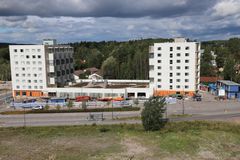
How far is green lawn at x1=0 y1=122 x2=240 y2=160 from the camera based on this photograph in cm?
3133

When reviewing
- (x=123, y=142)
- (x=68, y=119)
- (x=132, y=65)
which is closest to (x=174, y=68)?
(x=132, y=65)

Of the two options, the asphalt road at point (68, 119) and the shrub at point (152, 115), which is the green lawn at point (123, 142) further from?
the asphalt road at point (68, 119)

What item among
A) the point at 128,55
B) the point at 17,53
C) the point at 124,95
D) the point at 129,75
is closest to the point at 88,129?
the point at 124,95

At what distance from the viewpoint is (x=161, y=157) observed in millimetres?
30438

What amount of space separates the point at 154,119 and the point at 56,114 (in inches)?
965

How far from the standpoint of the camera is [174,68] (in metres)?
76.3

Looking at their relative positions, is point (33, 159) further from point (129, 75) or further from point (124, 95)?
point (129, 75)

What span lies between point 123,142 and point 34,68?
52.8 meters

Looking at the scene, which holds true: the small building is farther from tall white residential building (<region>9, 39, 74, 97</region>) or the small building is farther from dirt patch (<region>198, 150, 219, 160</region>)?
tall white residential building (<region>9, 39, 74, 97</region>)

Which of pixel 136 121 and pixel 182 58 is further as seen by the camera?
pixel 182 58

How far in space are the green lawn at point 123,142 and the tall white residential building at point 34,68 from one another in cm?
3572

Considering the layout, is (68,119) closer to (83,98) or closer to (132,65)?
(83,98)

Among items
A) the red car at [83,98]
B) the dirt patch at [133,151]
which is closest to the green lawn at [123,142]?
the dirt patch at [133,151]

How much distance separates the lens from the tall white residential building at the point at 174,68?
246ft
